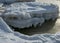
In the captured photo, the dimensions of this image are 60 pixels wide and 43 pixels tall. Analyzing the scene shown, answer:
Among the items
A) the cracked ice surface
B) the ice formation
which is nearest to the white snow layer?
the ice formation

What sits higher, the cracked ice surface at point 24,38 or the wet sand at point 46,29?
the wet sand at point 46,29

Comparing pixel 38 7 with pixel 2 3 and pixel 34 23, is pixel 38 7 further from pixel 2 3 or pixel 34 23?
pixel 2 3

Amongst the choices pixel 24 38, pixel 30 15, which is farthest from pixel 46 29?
pixel 24 38

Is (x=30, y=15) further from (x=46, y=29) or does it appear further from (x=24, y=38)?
(x=24, y=38)

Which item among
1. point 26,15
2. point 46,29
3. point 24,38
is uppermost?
point 26,15

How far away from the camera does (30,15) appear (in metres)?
2.71

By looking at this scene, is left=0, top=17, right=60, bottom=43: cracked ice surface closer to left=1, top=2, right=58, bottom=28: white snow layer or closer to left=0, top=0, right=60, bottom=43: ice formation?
left=0, top=0, right=60, bottom=43: ice formation

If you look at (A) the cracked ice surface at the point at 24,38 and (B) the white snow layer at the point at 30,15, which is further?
(B) the white snow layer at the point at 30,15

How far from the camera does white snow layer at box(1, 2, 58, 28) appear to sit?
2617 millimetres

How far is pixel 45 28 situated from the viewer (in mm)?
2770

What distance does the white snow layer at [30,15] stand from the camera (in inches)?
103

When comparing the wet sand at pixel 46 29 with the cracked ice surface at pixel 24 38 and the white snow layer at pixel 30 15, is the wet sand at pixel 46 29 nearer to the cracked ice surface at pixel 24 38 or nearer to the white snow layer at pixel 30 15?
the white snow layer at pixel 30 15

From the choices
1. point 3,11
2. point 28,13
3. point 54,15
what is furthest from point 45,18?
point 3,11

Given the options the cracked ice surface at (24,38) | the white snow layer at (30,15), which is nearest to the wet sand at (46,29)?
the white snow layer at (30,15)
